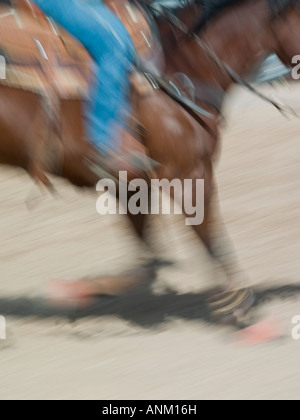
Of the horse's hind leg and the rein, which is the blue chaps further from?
the horse's hind leg

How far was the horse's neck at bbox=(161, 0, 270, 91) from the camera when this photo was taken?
4.23 m

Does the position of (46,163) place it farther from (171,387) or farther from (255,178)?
(255,178)

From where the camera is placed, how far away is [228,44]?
169 inches

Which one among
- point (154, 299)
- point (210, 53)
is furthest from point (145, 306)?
point (210, 53)

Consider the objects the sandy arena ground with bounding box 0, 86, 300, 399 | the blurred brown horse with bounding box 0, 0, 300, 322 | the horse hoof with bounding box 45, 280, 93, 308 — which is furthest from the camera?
the horse hoof with bounding box 45, 280, 93, 308

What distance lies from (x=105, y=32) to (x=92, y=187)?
752 millimetres

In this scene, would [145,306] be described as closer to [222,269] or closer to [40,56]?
[222,269]

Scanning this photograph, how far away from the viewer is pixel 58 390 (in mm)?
3691

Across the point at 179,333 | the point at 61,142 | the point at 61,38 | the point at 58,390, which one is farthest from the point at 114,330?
the point at 61,38

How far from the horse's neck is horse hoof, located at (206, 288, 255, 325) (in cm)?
100

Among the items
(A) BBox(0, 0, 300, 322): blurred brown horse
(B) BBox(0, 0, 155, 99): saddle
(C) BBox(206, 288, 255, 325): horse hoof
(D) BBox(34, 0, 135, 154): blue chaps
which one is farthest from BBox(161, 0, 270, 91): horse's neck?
(C) BBox(206, 288, 255, 325): horse hoof

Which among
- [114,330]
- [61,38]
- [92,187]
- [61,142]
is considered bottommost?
[114,330]

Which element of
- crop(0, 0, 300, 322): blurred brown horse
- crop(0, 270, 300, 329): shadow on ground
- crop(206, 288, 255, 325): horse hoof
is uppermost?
crop(0, 0, 300, 322): blurred brown horse

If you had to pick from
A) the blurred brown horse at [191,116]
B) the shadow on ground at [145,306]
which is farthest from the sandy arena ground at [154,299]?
the blurred brown horse at [191,116]
